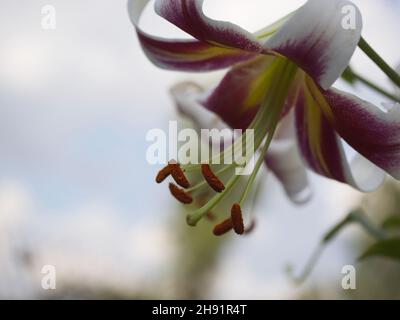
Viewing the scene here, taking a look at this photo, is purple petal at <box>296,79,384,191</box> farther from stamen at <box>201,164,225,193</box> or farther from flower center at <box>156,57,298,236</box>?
stamen at <box>201,164,225,193</box>

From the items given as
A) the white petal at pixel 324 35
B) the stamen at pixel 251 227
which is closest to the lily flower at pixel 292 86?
the white petal at pixel 324 35

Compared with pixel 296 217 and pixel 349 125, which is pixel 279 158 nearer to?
pixel 349 125

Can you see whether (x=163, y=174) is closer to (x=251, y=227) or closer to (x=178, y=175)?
(x=178, y=175)

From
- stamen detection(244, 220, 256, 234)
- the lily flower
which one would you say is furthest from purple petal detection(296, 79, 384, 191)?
stamen detection(244, 220, 256, 234)

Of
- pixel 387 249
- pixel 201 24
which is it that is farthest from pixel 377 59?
pixel 387 249

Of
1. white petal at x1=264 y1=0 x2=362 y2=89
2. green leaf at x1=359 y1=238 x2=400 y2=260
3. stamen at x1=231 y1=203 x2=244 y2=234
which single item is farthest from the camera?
green leaf at x1=359 y1=238 x2=400 y2=260

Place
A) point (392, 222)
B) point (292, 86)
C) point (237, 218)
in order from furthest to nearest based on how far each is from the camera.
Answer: point (392, 222) → point (292, 86) → point (237, 218)

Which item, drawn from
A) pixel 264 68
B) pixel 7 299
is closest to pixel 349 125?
pixel 264 68
